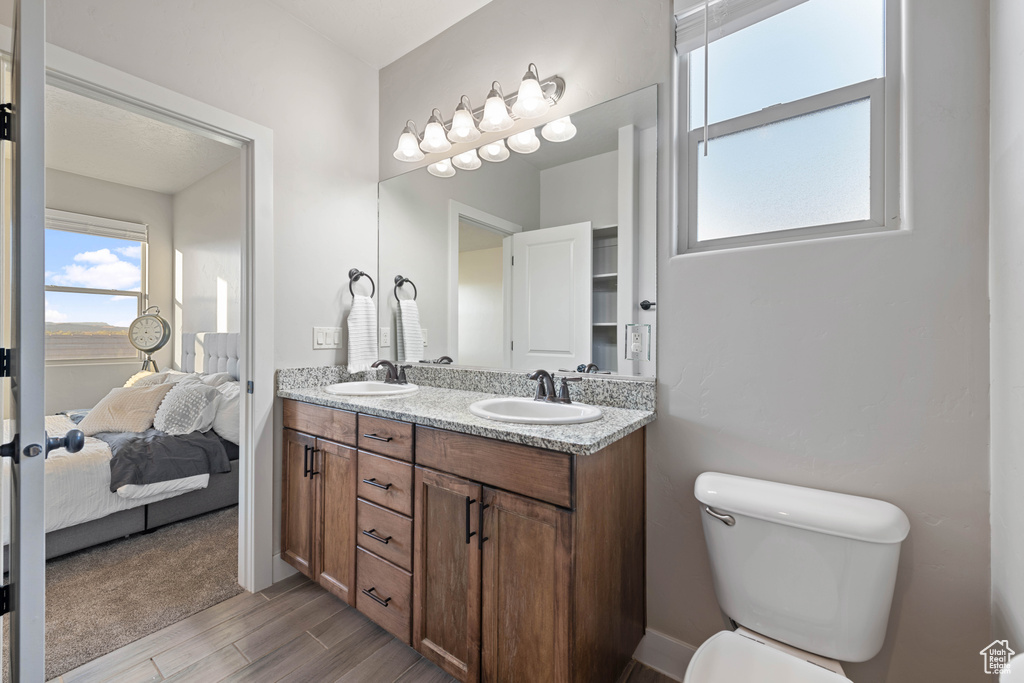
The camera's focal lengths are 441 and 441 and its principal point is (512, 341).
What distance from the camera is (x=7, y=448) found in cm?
88

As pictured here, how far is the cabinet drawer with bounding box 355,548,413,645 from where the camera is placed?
1429mm

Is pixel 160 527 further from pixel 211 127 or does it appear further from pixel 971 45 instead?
pixel 971 45

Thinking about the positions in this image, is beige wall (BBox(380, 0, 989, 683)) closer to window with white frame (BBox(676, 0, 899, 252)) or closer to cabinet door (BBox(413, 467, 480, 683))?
window with white frame (BBox(676, 0, 899, 252))

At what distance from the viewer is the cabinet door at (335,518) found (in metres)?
1.64

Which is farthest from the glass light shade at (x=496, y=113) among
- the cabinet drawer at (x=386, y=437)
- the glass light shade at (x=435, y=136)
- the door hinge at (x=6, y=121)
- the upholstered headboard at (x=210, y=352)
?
the upholstered headboard at (x=210, y=352)

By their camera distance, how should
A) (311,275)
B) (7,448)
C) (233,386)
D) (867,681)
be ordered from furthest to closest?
1. (233,386)
2. (311,275)
3. (867,681)
4. (7,448)

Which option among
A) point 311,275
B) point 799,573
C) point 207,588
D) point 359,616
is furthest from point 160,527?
point 799,573

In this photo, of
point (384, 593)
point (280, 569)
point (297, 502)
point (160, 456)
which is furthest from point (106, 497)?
point (384, 593)

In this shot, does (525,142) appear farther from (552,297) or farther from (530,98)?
(552,297)

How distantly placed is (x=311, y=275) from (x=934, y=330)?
2208 mm

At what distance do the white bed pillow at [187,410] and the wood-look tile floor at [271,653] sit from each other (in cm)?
136

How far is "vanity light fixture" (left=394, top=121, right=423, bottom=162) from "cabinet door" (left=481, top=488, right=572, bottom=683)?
1.58 m

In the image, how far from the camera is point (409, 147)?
6.77ft

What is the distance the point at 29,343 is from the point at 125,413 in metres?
2.37
